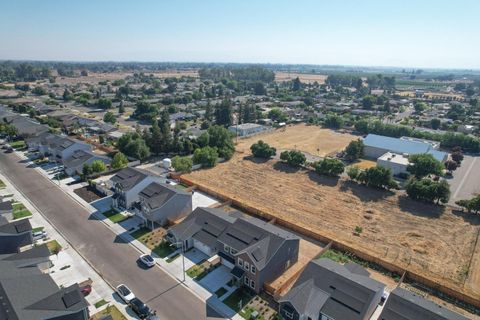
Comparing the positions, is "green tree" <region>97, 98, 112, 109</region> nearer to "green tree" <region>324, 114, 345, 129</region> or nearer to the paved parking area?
"green tree" <region>324, 114, 345, 129</region>

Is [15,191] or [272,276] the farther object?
[15,191]

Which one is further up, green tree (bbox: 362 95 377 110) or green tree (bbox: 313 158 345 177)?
green tree (bbox: 362 95 377 110)

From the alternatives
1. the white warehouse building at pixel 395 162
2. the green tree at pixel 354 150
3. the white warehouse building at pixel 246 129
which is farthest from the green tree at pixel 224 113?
the white warehouse building at pixel 395 162

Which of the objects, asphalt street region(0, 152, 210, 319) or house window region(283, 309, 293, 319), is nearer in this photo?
house window region(283, 309, 293, 319)

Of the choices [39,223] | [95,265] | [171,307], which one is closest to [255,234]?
[171,307]

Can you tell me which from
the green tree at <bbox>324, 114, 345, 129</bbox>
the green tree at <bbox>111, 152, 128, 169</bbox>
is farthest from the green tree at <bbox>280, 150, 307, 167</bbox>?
the green tree at <bbox>324, 114, 345, 129</bbox>

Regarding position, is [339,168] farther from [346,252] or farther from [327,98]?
[327,98]

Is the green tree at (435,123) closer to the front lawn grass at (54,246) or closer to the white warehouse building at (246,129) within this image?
the white warehouse building at (246,129)
